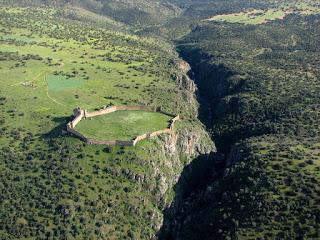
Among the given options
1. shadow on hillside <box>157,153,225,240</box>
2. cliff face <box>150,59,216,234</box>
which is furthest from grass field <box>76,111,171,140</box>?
shadow on hillside <box>157,153,225,240</box>

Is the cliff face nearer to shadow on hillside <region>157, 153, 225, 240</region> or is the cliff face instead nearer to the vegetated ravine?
shadow on hillside <region>157, 153, 225, 240</region>

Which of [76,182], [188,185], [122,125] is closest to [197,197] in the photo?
[188,185]

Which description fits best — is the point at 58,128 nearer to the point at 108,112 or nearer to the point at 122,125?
the point at 122,125

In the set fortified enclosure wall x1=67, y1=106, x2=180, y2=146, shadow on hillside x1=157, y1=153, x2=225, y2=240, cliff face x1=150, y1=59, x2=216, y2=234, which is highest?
fortified enclosure wall x1=67, y1=106, x2=180, y2=146

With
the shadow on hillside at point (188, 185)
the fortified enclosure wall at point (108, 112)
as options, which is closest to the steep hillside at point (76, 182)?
the fortified enclosure wall at point (108, 112)

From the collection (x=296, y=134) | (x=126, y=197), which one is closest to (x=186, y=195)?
(x=126, y=197)

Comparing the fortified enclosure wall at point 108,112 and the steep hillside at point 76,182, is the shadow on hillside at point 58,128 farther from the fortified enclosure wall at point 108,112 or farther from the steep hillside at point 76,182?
the fortified enclosure wall at point 108,112

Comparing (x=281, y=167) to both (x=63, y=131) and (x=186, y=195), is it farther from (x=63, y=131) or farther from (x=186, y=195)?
(x=63, y=131)
